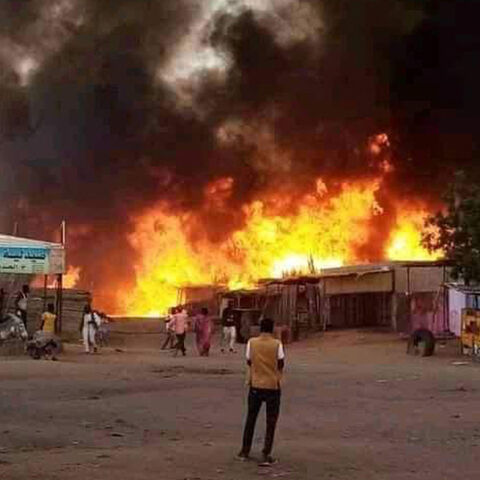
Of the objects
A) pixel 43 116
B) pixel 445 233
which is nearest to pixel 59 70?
pixel 43 116

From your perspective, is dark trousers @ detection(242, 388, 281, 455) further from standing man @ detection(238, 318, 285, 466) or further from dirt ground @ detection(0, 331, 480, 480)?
dirt ground @ detection(0, 331, 480, 480)

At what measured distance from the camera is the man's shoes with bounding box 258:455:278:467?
917 cm

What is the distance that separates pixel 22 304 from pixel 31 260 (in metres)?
2.12

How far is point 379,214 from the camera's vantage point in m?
48.5

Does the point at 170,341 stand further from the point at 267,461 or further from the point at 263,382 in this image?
the point at 267,461

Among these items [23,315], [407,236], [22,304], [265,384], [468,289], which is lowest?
[265,384]

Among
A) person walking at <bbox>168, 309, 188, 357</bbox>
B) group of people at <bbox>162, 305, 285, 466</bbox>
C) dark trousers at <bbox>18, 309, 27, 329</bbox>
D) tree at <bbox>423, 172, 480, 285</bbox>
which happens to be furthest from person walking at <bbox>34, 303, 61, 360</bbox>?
group of people at <bbox>162, 305, 285, 466</bbox>

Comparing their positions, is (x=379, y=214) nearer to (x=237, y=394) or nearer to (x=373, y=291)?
(x=373, y=291)

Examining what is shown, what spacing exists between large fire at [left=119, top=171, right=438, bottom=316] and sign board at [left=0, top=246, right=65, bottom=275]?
19.9 meters

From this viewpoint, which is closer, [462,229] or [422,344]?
[462,229]

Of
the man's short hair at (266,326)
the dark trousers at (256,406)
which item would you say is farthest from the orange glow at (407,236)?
the dark trousers at (256,406)

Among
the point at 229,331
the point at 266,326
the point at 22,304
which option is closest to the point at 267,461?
the point at 266,326

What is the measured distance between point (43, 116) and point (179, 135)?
7962 millimetres

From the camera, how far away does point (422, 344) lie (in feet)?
90.5
